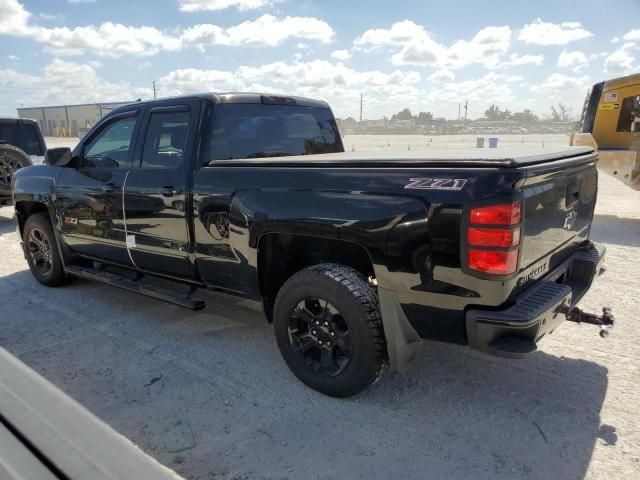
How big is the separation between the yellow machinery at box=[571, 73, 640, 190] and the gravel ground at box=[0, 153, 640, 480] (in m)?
5.21

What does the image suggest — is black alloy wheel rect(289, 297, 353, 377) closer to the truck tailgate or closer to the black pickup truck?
the black pickup truck

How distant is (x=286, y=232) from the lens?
311 centimetres

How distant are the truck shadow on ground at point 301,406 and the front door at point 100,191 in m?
0.78

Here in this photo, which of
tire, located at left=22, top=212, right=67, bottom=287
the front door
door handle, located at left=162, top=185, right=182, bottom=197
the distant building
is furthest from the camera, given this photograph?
the distant building

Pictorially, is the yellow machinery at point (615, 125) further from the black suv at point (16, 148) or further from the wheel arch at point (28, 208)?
the black suv at point (16, 148)

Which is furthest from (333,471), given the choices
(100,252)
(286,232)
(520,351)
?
(100,252)

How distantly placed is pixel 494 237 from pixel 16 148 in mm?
9307

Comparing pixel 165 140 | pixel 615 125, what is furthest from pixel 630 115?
pixel 165 140

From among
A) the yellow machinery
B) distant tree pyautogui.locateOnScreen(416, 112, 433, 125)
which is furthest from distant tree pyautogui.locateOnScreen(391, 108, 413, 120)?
the yellow machinery

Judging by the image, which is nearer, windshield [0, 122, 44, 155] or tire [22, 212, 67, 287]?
tire [22, 212, 67, 287]

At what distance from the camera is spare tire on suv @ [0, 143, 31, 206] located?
29.0 ft

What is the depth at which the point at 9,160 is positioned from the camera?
8.98 m

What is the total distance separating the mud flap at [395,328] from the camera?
9.12 ft

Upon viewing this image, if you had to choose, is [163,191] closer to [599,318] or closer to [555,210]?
[555,210]
